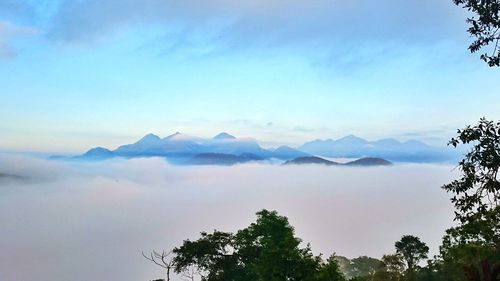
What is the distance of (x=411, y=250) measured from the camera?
39.1 metres

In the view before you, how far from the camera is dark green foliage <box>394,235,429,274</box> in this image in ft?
128

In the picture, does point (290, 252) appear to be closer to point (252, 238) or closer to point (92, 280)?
point (252, 238)

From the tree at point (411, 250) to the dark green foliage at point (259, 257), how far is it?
55.6 feet

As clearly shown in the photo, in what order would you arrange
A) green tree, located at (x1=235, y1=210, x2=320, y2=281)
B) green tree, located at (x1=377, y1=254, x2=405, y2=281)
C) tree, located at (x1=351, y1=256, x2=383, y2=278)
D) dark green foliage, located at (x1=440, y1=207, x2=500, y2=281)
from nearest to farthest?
dark green foliage, located at (x1=440, y1=207, x2=500, y2=281)
green tree, located at (x1=235, y1=210, x2=320, y2=281)
green tree, located at (x1=377, y1=254, x2=405, y2=281)
tree, located at (x1=351, y1=256, x2=383, y2=278)

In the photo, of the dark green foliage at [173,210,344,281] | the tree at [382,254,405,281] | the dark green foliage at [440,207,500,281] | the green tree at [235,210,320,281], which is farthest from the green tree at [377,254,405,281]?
the green tree at [235,210,320,281]

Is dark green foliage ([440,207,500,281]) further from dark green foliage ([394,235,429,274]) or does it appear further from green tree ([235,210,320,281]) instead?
green tree ([235,210,320,281])

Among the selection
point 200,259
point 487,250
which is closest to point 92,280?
point 200,259

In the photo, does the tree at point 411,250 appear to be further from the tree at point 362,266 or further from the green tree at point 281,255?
the tree at point 362,266

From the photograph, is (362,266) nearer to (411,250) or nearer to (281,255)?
(411,250)

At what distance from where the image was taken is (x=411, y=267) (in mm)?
38625

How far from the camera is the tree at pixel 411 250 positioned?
39.0 metres

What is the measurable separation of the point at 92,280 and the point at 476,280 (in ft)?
357

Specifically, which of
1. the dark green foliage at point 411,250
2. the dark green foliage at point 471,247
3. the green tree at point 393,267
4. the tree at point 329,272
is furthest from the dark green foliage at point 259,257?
the dark green foliage at point 411,250

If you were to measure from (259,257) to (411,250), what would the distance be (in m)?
18.6
